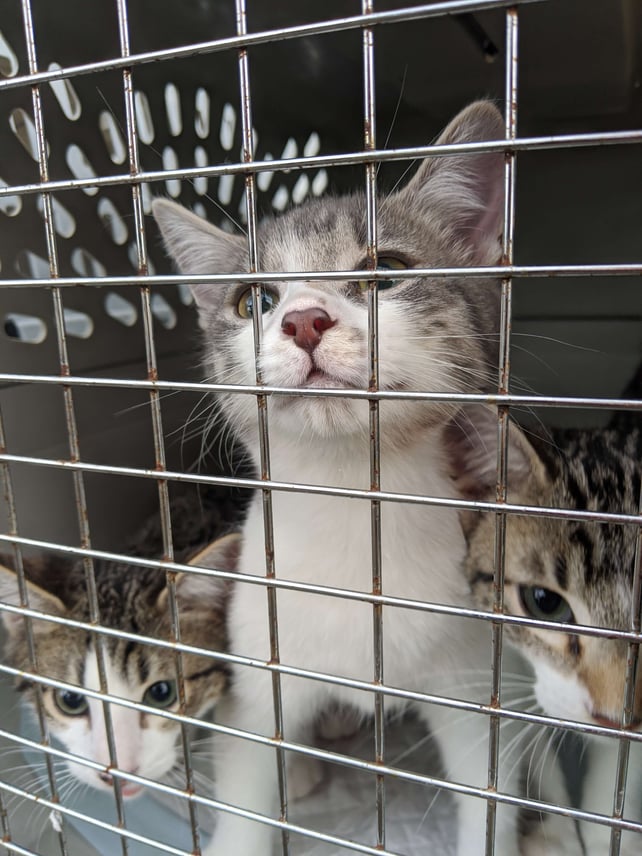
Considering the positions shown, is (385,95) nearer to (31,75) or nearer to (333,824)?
(31,75)

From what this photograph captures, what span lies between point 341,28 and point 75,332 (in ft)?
2.79

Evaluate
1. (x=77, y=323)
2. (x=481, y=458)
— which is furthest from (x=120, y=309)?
(x=481, y=458)

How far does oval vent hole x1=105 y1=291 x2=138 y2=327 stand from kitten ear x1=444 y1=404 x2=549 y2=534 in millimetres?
728

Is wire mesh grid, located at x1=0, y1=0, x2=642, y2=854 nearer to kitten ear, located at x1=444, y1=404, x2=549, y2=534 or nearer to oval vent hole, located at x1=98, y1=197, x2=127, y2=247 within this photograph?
oval vent hole, located at x1=98, y1=197, x2=127, y2=247

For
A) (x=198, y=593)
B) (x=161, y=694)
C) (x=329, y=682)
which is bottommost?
(x=161, y=694)

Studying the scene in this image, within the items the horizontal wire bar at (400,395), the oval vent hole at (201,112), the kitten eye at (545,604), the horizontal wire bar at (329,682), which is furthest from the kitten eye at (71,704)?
the oval vent hole at (201,112)

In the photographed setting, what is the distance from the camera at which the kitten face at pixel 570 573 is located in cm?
60

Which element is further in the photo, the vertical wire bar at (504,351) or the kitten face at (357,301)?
the kitten face at (357,301)

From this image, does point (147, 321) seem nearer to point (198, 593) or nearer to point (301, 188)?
point (198, 593)

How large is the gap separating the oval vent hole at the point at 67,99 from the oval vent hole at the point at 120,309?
30 cm

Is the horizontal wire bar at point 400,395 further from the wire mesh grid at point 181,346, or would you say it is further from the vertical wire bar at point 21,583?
the vertical wire bar at point 21,583

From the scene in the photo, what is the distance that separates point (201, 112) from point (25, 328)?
1.69 ft

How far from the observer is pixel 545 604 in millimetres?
684

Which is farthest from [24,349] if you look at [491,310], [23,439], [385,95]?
[385,95]
